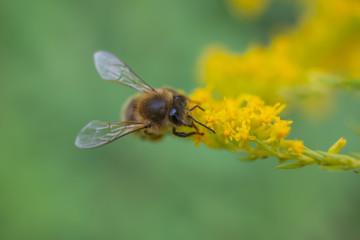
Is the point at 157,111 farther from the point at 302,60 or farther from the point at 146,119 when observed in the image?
the point at 302,60

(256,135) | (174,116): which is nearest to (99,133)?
(174,116)

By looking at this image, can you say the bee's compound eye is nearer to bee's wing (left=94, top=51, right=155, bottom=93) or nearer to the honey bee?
the honey bee

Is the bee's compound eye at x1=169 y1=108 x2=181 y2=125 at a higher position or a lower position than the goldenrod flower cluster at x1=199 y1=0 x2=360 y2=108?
lower

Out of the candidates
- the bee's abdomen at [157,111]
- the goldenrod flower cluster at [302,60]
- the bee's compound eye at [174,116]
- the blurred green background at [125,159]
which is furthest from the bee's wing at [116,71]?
the blurred green background at [125,159]

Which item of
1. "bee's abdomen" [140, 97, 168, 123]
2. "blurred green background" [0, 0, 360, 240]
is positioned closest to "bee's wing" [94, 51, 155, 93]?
"bee's abdomen" [140, 97, 168, 123]

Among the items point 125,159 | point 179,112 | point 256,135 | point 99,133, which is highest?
point 125,159

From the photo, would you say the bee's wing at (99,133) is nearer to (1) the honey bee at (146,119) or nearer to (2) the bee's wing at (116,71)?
(1) the honey bee at (146,119)
